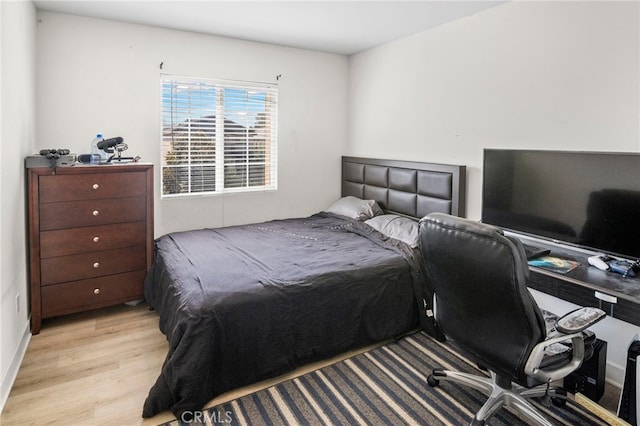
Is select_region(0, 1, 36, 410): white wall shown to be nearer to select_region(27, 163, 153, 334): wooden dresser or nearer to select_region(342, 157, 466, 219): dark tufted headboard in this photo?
select_region(27, 163, 153, 334): wooden dresser

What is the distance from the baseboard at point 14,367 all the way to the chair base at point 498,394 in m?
2.30

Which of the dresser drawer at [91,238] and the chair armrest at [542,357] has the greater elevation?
the dresser drawer at [91,238]

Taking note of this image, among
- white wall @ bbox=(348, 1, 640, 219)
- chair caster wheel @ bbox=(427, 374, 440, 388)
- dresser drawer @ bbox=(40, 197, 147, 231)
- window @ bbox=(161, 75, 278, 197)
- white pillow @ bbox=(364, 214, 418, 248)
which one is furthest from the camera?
window @ bbox=(161, 75, 278, 197)

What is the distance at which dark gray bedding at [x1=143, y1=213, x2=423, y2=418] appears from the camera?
2145 mm

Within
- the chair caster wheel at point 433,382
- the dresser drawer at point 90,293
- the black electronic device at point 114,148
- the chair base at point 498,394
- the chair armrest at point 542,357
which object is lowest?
the chair caster wheel at point 433,382

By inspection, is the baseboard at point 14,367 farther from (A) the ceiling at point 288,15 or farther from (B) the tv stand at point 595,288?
(B) the tv stand at point 595,288

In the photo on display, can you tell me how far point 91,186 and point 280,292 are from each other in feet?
5.67

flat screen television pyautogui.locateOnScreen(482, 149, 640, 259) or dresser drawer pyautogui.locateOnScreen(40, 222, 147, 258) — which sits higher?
flat screen television pyautogui.locateOnScreen(482, 149, 640, 259)

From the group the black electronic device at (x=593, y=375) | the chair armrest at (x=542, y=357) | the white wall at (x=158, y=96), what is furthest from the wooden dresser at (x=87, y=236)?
the black electronic device at (x=593, y=375)

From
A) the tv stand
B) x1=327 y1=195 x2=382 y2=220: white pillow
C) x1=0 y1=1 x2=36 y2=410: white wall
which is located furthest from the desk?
x1=0 y1=1 x2=36 y2=410: white wall

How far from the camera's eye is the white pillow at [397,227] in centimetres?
338

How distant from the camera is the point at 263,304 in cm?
237

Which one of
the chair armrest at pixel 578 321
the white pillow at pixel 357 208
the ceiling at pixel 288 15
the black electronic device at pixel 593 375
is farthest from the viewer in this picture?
the white pillow at pixel 357 208

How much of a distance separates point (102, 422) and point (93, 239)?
59.1 inches
